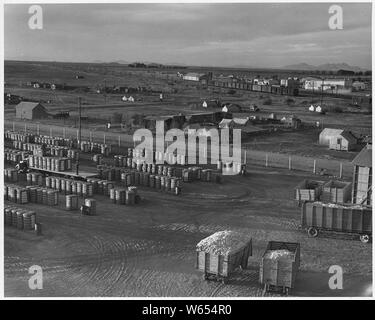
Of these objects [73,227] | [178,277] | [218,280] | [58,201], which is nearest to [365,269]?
[218,280]

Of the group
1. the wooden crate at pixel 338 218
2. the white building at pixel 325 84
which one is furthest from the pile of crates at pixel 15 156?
the white building at pixel 325 84

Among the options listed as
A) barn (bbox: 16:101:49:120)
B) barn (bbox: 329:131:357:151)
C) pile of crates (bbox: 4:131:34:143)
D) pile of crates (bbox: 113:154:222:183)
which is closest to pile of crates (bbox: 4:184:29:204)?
pile of crates (bbox: 113:154:222:183)

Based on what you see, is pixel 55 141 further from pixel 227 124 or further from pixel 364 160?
pixel 364 160

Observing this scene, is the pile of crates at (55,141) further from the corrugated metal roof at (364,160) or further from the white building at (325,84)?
the white building at (325,84)

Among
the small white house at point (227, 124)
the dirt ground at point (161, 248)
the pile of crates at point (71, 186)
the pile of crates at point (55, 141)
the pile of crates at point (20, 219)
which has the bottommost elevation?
the dirt ground at point (161, 248)

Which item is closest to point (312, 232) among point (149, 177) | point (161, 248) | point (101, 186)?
point (161, 248)

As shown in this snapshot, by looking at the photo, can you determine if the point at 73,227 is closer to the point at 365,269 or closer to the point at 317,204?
the point at 317,204
